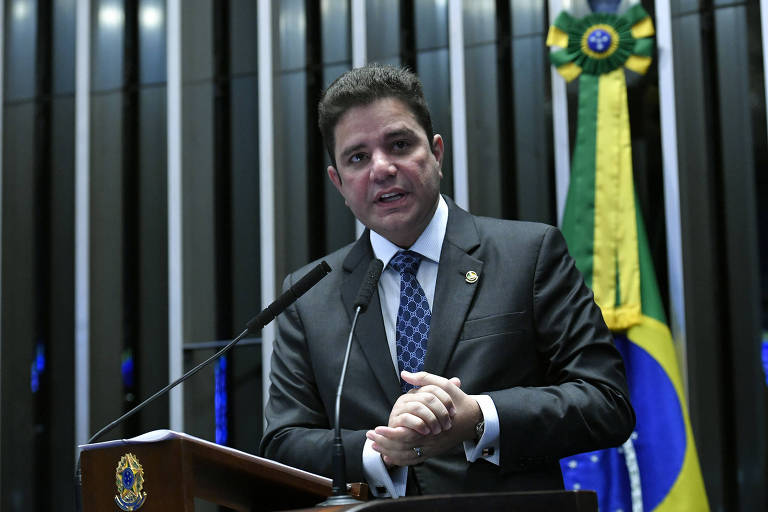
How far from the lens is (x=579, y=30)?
3.74m

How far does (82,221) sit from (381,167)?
2775 millimetres

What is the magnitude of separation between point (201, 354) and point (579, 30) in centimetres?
214

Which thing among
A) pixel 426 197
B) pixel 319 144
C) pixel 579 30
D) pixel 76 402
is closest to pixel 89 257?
pixel 76 402

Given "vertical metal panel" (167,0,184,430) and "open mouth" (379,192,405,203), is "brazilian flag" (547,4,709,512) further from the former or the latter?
"vertical metal panel" (167,0,184,430)

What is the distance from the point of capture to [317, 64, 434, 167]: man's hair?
2.12m

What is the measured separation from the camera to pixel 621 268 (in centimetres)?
354

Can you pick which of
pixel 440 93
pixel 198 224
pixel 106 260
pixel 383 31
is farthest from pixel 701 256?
pixel 106 260

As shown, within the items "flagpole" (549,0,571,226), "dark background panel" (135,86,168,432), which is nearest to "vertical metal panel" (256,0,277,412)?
"dark background panel" (135,86,168,432)

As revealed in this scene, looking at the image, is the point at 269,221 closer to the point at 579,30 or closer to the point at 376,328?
→ the point at 579,30

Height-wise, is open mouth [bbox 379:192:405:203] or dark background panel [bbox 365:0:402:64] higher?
dark background panel [bbox 365:0:402:64]

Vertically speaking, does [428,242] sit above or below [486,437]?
above

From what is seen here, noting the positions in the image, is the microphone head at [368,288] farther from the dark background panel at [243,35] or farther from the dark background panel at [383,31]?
the dark background panel at [243,35]

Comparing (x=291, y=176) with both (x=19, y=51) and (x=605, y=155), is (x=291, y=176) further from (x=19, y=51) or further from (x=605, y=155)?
(x=19, y=51)

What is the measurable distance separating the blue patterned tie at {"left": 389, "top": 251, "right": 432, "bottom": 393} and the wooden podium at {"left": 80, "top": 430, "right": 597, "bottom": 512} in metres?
0.46
